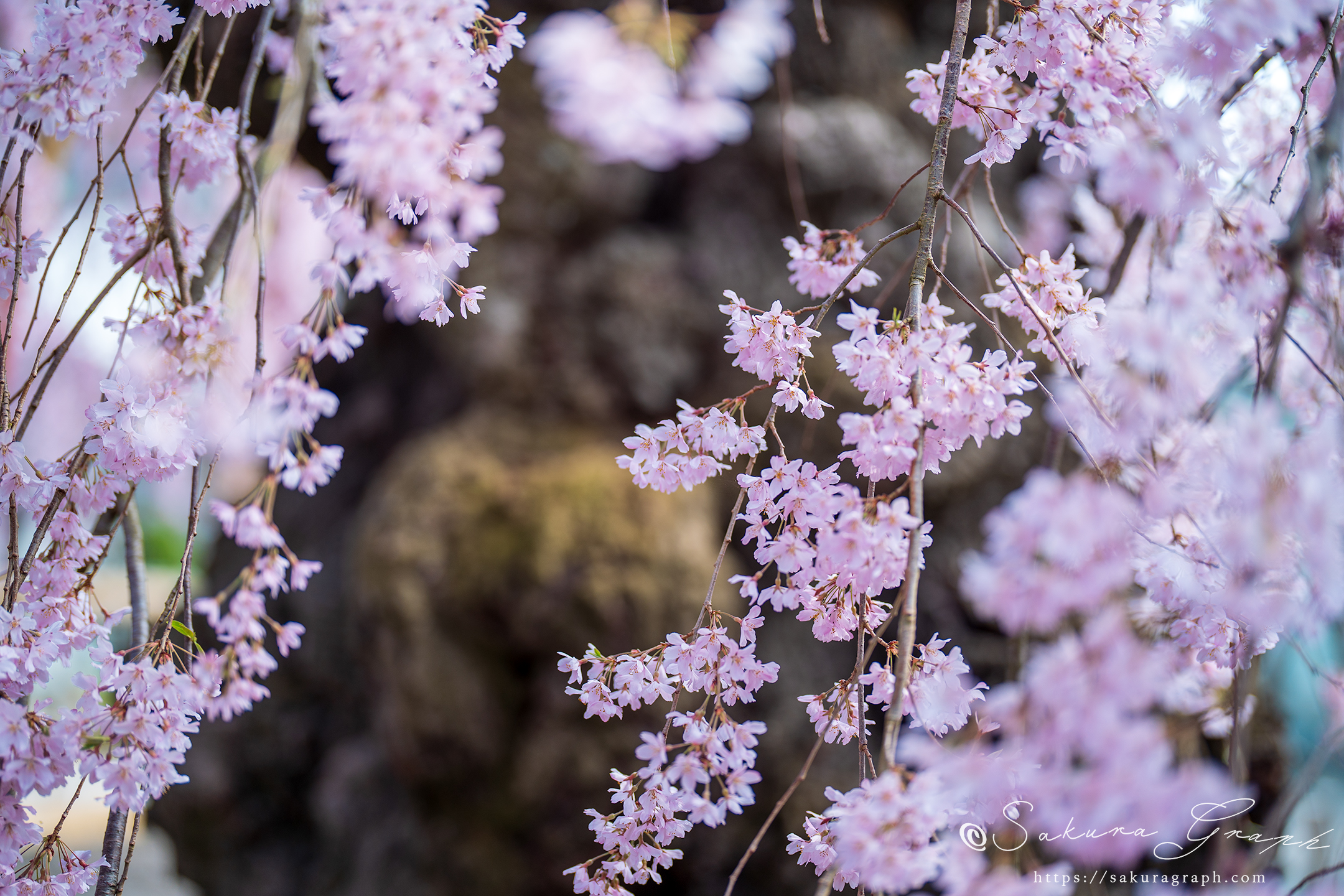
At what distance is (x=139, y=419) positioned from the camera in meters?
0.67

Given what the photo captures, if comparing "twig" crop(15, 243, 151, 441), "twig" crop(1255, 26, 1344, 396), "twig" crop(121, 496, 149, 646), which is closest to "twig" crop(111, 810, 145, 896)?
"twig" crop(121, 496, 149, 646)

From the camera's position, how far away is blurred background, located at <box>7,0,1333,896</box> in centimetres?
159

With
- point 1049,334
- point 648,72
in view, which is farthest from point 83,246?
point 1049,334

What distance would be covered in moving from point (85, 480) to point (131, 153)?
10.1 feet

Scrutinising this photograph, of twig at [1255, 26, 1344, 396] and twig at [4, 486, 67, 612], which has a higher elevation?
twig at [4, 486, 67, 612]

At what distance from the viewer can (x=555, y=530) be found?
5.37 ft

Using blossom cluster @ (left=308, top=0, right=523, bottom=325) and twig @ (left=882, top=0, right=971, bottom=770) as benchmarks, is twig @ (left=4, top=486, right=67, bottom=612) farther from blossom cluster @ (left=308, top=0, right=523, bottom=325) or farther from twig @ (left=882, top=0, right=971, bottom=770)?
twig @ (left=882, top=0, right=971, bottom=770)

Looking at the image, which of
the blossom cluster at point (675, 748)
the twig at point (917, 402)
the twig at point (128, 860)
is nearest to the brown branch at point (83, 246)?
the twig at point (128, 860)

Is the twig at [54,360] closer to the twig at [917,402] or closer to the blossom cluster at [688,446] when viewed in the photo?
the blossom cluster at [688,446]

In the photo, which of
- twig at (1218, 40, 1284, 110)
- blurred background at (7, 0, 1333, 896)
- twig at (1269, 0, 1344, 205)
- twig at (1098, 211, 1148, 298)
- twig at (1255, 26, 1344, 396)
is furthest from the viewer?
blurred background at (7, 0, 1333, 896)

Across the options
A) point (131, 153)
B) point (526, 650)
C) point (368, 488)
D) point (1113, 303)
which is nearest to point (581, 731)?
point (526, 650)

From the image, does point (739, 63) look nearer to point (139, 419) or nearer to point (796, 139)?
point (139, 419)

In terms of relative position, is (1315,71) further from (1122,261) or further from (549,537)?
(549,537)

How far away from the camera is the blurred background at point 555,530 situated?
1.59m
